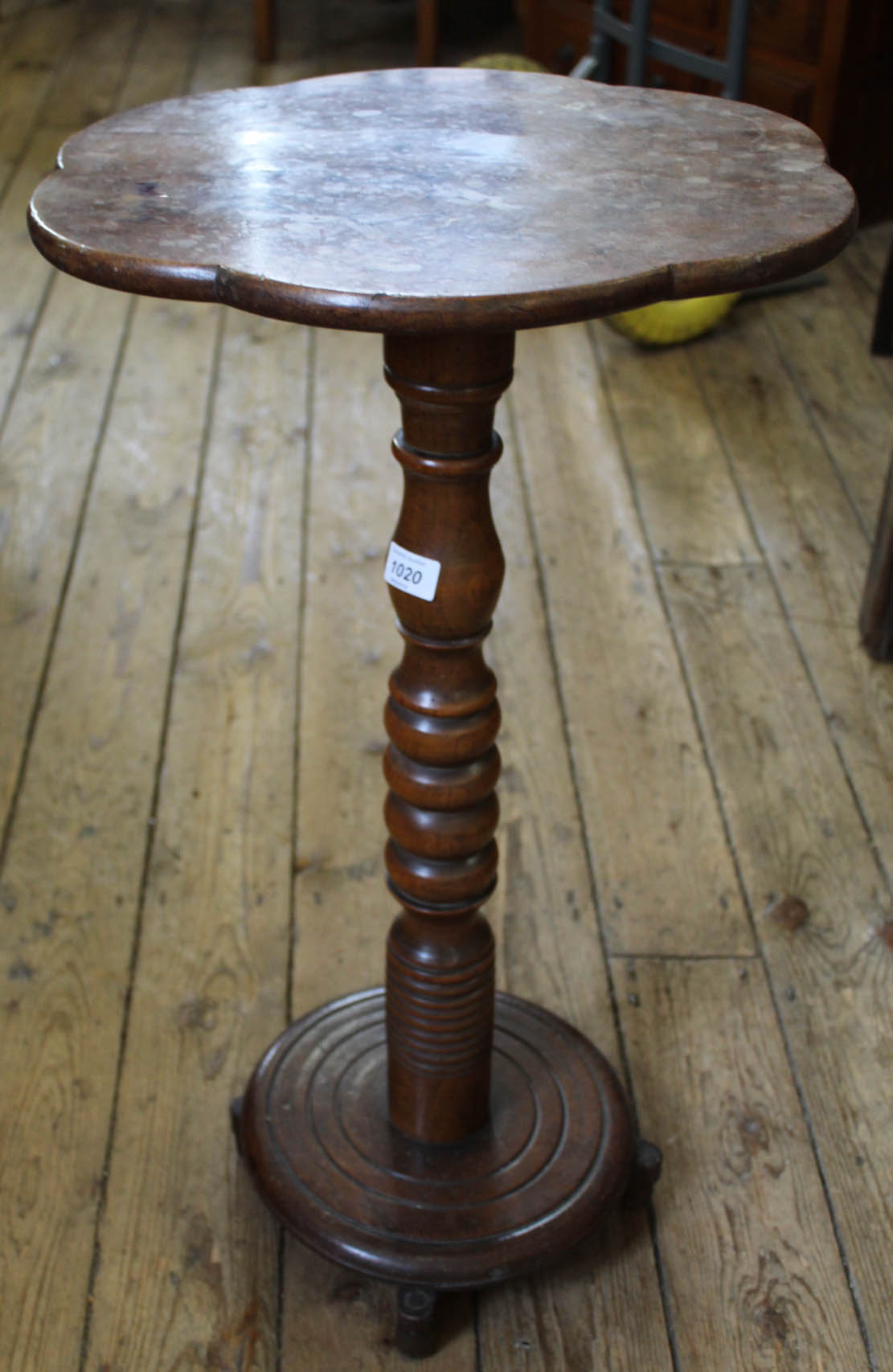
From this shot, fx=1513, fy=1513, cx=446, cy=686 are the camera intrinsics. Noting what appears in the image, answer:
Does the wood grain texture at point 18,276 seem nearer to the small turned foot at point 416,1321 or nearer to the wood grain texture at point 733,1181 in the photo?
the wood grain texture at point 733,1181

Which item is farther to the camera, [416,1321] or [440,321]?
[416,1321]

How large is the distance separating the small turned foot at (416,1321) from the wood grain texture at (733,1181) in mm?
210

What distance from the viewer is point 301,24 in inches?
180

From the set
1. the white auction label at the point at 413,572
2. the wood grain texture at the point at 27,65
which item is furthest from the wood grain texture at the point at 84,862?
the wood grain texture at the point at 27,65

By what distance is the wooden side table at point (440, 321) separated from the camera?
92 centimetres

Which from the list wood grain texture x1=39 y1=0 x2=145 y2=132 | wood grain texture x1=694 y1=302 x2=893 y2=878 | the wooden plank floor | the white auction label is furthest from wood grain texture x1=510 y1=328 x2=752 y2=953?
wood grain texture x1=39 y1=0 x2=145 y2=132

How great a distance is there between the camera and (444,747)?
1.15m

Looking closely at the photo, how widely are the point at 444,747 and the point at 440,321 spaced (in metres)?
0.38

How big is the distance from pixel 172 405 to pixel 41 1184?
1.64 m

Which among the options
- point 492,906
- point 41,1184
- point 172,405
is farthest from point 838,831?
point 172,405

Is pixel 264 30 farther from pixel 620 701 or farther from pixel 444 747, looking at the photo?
pixel 444 747

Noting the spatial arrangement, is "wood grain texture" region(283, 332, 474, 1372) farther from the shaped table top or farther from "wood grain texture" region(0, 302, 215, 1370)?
the shaped table top

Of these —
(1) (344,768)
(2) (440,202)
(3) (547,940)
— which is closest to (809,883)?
(3) (547,940)

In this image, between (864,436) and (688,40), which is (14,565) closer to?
(864,436)
